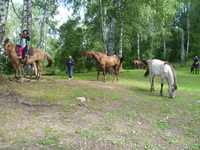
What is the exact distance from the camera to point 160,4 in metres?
13.1

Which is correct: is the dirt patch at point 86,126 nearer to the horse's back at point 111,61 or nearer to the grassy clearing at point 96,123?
the grassy clearing at point 96,123

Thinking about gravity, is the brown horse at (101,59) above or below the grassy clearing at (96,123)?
above

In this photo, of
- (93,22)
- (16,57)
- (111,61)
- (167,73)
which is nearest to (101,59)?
(111,61)

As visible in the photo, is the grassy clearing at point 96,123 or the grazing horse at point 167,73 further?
the grazing horse at point 167,73

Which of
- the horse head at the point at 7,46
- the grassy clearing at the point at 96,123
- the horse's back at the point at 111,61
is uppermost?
the horse head at the point at 7,46

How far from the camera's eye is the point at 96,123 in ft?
14.7

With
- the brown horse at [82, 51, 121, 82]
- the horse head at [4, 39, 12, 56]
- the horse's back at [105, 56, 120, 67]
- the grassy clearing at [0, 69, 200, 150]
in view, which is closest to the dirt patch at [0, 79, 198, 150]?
the grassy clearing at [0, 69, 200, 150]

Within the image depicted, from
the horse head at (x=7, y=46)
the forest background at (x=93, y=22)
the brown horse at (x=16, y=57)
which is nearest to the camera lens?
the horse head at (x=7, y=46)

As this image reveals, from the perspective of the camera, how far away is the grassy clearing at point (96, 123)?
350cm

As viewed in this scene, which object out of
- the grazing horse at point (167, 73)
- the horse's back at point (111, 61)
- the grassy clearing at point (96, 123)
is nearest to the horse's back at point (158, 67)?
the grazing horse at point (167, 73)

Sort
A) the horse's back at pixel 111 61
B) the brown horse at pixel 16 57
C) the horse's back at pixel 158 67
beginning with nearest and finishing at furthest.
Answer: the brown horse at pixel 16 57, the horse's back at pixel 158 67, the horse's back at pixel 111 61

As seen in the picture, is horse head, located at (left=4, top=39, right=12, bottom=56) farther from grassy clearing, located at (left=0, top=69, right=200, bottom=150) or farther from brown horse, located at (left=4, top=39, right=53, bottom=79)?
grassy clearing, located at (left=0, top=69, right=200, bottom=150)

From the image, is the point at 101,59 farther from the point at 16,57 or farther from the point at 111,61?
the point at 16,57

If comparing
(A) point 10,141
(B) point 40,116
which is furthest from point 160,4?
(A) point 10,141
